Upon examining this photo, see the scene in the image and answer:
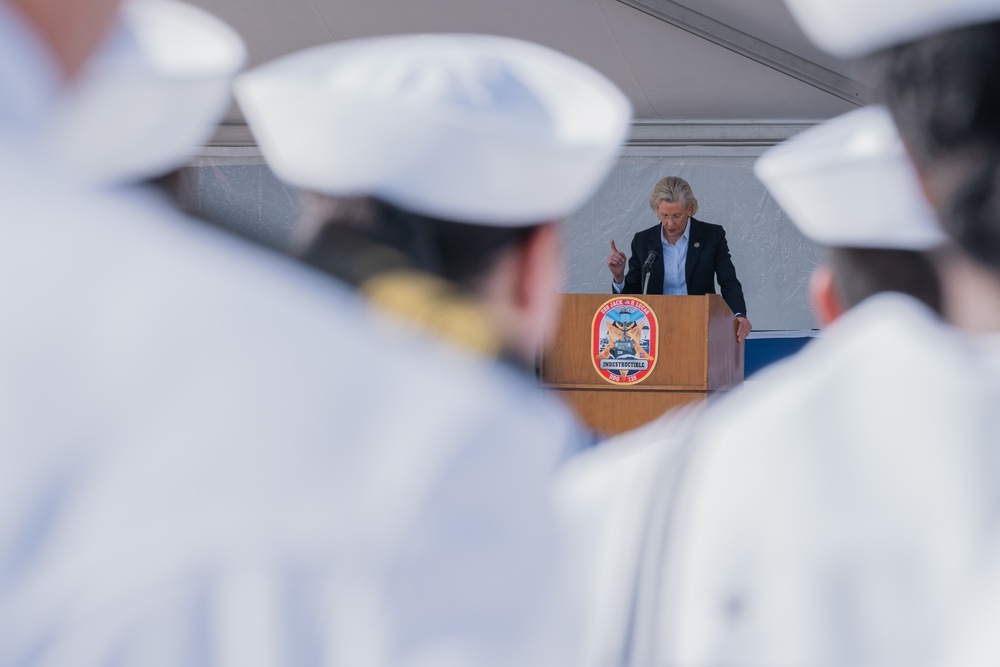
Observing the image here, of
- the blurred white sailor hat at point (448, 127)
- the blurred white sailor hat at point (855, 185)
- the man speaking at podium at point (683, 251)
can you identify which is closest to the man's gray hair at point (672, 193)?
the man speaking at podium at point (683, 251)

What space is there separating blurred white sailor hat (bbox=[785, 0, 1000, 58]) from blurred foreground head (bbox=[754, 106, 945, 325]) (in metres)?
0.27

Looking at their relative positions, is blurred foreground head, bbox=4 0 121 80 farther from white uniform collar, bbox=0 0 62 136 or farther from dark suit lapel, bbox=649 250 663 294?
dark suit lapel, bbox=649 250 663 294

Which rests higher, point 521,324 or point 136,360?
point 521,324

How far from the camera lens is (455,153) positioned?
1.20 meters

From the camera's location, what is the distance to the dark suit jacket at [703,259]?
5.42 meters

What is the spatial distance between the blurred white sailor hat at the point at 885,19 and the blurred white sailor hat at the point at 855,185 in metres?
0.30

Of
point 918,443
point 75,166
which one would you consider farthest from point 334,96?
point 75,166

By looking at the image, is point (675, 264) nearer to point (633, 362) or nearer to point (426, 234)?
point (633, 362)

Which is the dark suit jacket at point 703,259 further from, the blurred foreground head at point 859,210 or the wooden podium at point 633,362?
the blurred foreground head at point 859,210

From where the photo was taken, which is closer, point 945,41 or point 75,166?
point 75,166

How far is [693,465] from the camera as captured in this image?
2.72ft

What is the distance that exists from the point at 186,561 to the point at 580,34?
258 inches

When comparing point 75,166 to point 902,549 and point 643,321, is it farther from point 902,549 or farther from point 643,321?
point 643,321

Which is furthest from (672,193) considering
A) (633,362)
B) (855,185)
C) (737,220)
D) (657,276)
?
(855,185)
